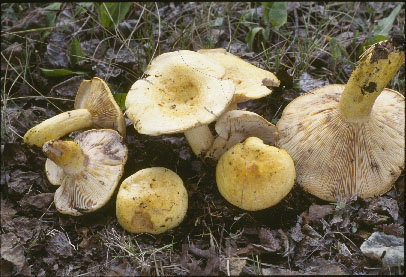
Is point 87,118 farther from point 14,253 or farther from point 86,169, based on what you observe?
point 14,253

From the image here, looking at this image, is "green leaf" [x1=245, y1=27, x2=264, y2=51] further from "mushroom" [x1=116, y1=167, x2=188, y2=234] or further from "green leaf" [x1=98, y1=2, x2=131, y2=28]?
"mushroom" [x1=116, y1=167, x2=188, y2=234]

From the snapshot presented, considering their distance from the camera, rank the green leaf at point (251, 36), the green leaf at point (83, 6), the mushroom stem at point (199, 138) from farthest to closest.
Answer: the green leaf at point (83, 6), the green leaf at point (251, 36), the mushroom stem at point (199, 138)

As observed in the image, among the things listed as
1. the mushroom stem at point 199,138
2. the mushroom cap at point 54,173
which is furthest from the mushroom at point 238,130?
the mushroom cap at point 54,173

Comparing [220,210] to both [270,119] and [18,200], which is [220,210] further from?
[18,200]

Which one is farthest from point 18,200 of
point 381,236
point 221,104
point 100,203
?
point 381,236

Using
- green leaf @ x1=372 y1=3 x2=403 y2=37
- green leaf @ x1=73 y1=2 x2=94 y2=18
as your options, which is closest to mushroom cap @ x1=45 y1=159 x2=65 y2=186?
green leaf @ x1=73 y1=2 x2=94 y2=18

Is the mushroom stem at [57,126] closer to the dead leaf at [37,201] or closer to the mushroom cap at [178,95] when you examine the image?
the dead leaf at [37,201]
